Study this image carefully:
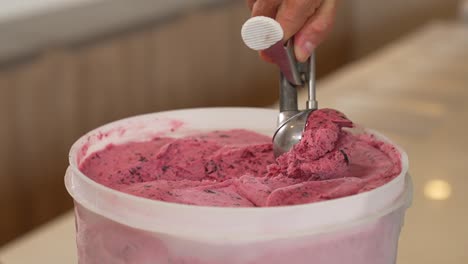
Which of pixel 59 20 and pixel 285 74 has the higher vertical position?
pixel 285 74

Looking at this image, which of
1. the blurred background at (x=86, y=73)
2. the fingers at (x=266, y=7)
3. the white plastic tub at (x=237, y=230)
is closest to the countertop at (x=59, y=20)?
the blurred background at (x=86, y=73)

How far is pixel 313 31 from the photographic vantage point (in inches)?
26.0

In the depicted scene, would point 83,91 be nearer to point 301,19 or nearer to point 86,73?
point 86,73

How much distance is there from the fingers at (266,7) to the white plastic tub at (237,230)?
0.25 metres

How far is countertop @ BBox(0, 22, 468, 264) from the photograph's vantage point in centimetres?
96

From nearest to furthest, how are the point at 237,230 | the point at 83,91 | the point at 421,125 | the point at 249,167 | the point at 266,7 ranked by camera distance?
the point at 237,230 → the point at 249,167 → the point at 266,7 → the point at 421,125 → the point at 83,91

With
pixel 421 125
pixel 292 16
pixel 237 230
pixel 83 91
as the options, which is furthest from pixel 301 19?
pixel 83 91

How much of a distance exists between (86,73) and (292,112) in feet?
5.19

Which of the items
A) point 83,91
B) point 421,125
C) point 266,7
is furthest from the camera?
point 83,91

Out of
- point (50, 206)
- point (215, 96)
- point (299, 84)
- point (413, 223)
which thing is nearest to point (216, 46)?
point (215, 96)

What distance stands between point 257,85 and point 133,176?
2397 millimetres

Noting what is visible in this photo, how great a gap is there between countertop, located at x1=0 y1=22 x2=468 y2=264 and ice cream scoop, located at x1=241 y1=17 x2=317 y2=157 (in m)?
0.34

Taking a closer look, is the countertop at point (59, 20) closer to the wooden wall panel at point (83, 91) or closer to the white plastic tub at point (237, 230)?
the wooden wall panel at point (83, 91)

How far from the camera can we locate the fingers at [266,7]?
707 mm
